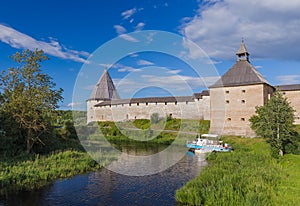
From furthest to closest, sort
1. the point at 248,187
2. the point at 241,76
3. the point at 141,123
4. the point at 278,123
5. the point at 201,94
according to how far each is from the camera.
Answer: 1. the point at 141,123
2. the point at 201,94
3. the point at 241,76
4. the point at 278,123
5. the point at 248,187

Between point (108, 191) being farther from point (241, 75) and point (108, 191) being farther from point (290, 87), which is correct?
point (290, 87)

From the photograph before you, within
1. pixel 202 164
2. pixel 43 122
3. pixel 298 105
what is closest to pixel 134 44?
pixel 43 122

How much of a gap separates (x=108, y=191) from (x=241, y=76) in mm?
17942

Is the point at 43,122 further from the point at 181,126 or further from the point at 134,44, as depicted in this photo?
the point at 181,126

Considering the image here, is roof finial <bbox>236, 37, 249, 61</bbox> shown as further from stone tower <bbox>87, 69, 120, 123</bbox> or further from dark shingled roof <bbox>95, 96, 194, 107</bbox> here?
stone tower <bbox>87, 69, 120, 123</bbox>

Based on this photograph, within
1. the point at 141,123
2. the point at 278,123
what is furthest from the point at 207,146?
the point at 141,123

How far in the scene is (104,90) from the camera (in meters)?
40.6

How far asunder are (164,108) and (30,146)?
2172cm

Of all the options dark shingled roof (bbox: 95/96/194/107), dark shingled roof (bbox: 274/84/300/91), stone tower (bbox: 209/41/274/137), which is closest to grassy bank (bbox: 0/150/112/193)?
stone tower (bbox: 209/41/274/137)

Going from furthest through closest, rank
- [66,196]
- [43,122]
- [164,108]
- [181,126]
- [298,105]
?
[164,108], [181,126], [298,105], [43,122], [66,196]

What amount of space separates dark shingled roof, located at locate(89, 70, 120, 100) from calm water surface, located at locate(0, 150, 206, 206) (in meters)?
29.0

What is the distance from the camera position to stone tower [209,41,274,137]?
21641 millimetres

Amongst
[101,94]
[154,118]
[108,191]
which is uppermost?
[101,94]

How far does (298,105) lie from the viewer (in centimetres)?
2441
